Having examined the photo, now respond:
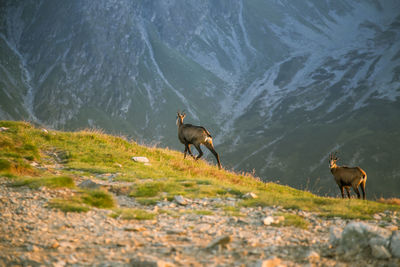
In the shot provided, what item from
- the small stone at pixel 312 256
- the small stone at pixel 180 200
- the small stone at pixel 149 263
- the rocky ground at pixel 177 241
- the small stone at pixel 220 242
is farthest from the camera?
the small stone at pixel 180 200

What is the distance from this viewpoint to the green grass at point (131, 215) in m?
8.59

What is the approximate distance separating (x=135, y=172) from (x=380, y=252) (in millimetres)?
11604

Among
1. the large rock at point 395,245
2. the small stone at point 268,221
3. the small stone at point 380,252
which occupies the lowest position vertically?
the small stone at point 268,221

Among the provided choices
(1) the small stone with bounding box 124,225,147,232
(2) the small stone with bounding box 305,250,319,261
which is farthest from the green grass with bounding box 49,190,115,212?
(2) the small stone with bounding box 305,250,319,261

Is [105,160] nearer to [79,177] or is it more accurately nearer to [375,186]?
[79,177]

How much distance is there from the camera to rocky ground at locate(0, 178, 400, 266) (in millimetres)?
5906

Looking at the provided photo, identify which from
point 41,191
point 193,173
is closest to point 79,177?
point 41,191

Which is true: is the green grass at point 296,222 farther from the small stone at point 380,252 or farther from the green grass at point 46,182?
the green grass at point 46,182

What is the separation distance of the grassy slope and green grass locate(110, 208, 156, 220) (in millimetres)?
1253

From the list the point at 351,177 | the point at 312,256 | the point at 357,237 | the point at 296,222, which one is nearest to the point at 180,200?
the point at 296,222

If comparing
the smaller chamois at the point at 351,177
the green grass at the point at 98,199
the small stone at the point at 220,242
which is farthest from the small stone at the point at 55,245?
the smaller chamois at the point at 351,177

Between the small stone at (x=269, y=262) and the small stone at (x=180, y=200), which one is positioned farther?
the small stone at (x=180, y=200)

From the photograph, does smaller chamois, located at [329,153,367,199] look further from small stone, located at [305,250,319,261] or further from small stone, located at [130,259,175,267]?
small stone, located at [130,259,175,267]

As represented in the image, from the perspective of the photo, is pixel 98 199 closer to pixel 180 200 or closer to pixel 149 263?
pixel 180 200
